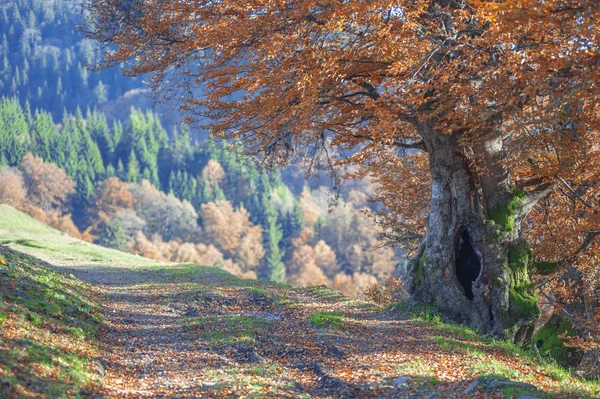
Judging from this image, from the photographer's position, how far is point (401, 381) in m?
8.22

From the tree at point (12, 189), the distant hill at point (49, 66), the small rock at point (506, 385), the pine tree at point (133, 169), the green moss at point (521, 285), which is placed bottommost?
the small rock at point (506, 385)

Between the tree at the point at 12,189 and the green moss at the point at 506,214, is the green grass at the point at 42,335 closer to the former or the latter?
the green moss at the point at 506,214

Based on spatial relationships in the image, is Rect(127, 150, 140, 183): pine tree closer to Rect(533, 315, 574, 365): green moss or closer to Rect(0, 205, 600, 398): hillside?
Rect(0, 205, 600, 398): hillside

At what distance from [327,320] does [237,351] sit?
10.0 feet

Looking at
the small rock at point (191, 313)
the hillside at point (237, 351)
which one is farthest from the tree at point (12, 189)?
the hillside at point (237, 351)

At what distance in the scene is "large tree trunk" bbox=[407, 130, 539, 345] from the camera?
1286 centimetres

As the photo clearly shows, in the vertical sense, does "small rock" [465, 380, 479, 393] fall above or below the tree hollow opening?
below

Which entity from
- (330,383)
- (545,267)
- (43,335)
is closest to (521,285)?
(545,267)

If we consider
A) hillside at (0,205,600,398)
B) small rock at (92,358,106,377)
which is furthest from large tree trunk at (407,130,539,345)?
small rock at (92,358,106,377)

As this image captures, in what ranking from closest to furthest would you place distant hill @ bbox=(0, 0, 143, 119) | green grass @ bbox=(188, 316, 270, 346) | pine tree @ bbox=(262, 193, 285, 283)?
green grass @ bbox=(188, 316, 270, 346)
distant hill @ bbox=(0, 0, 143, 119)
pine tree @ bbox=(262, 193, 285, 283)

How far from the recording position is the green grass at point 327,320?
12047mm

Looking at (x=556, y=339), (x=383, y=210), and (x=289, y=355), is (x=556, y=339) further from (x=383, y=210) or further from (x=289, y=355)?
(x=289, y=355)

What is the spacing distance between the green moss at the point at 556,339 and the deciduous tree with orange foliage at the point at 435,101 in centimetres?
309

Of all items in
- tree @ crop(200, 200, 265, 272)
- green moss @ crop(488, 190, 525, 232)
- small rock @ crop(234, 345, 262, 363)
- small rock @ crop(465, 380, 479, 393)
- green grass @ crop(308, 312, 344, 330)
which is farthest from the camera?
tree @ crop(200, 200, 265, 272)
